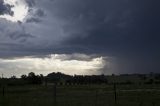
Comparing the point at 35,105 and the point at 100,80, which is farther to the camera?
the point at 100,80

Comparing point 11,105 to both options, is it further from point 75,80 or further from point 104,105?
point 75,80

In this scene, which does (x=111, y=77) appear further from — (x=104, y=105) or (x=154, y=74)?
(x=104, y=105)

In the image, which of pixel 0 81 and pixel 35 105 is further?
pixel 0 81

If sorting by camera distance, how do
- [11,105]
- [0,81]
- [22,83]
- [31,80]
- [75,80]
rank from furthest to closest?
[75,80] < [31,80] < [22,83] < [0,81] < [11,105]

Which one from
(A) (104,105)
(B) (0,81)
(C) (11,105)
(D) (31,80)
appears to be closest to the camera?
(C) (11,105)

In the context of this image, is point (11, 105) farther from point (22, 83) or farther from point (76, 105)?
point (22, 83)

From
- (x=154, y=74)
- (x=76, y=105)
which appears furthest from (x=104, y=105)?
(x=154, y=74)

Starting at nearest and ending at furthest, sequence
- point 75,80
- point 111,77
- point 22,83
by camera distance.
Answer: point 22,83 < point 75,80 < point 111,77

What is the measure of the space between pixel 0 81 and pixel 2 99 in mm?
51385

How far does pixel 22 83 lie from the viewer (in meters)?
105

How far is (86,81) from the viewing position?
153125 mm

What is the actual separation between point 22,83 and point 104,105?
78782 millimetres

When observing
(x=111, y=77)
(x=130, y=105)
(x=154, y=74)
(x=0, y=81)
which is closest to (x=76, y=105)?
(x=130, y=105)

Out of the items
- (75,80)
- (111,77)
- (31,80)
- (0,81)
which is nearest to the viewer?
(0,81)
